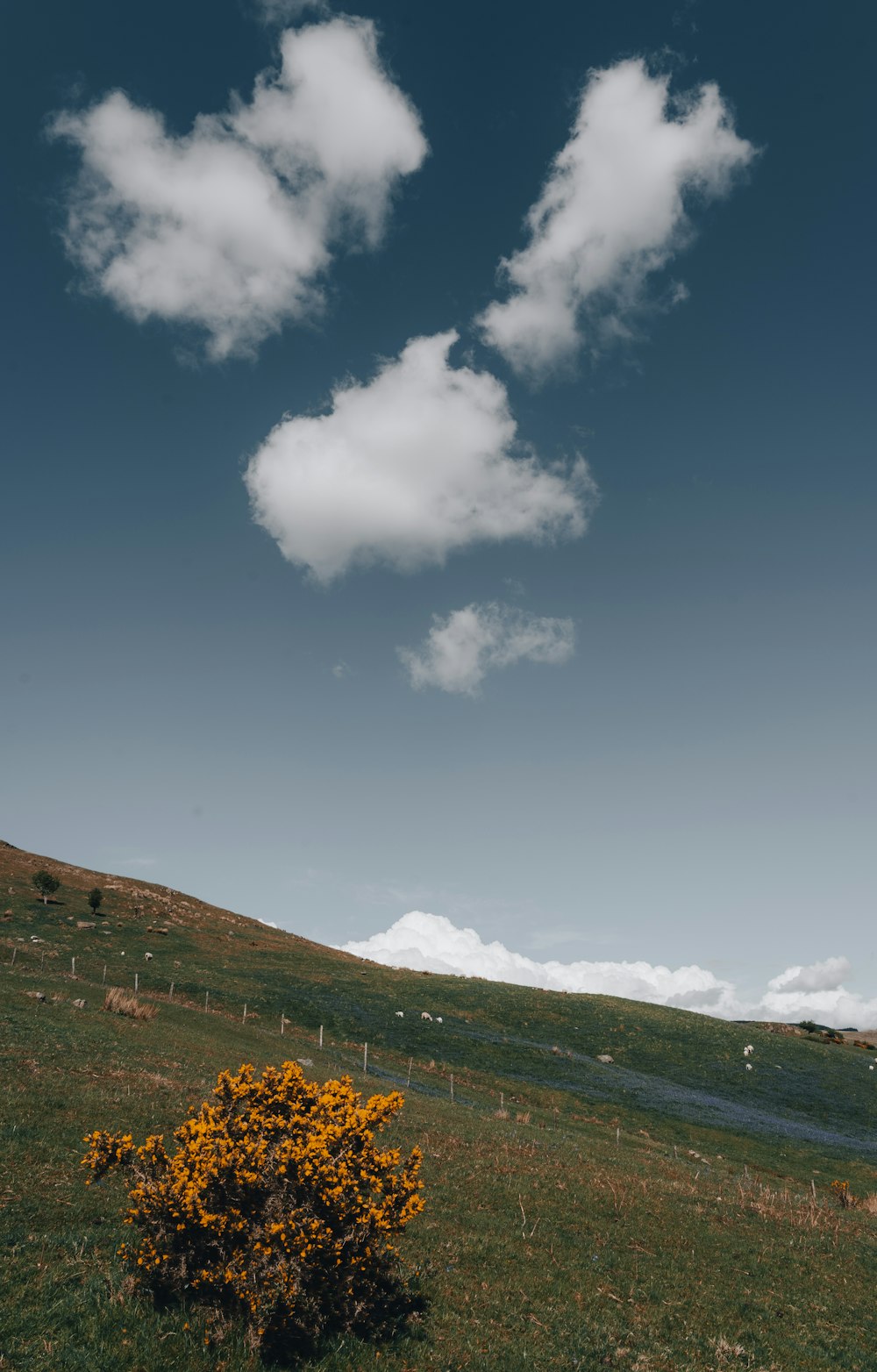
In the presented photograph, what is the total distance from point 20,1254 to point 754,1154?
47.9 metres

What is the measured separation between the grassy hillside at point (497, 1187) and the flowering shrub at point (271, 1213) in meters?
0.55

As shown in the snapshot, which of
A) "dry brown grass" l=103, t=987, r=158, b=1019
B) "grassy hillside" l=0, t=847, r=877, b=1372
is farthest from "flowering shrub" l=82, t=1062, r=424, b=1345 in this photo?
"dry brown grass" l=103, t=987, r=158, b=1019

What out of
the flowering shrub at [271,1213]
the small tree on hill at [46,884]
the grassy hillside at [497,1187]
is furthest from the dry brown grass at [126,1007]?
the small tree on hill at [46,884]

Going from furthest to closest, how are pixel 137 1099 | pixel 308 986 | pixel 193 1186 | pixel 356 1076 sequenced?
pixel 308 986 → pixel 356 1076 → pixel 137 1099 → pixel 193 1186

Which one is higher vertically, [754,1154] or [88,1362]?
[88,1362]

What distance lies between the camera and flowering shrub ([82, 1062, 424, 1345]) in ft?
32.6

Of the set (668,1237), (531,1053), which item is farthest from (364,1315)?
(531,1053)

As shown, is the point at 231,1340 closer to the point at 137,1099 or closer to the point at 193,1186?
the point at 193,1186

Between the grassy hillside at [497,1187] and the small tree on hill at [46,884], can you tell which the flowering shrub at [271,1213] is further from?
the small tree on hill at [46,884]

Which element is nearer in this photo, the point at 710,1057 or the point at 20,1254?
the point at 20,1254

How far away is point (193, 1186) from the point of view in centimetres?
985

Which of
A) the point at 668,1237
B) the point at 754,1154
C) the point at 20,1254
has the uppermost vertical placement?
the point at 20,1254

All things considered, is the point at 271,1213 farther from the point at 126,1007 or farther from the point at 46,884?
the point at 46,884

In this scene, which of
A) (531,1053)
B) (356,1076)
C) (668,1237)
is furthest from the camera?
(531,1053)
